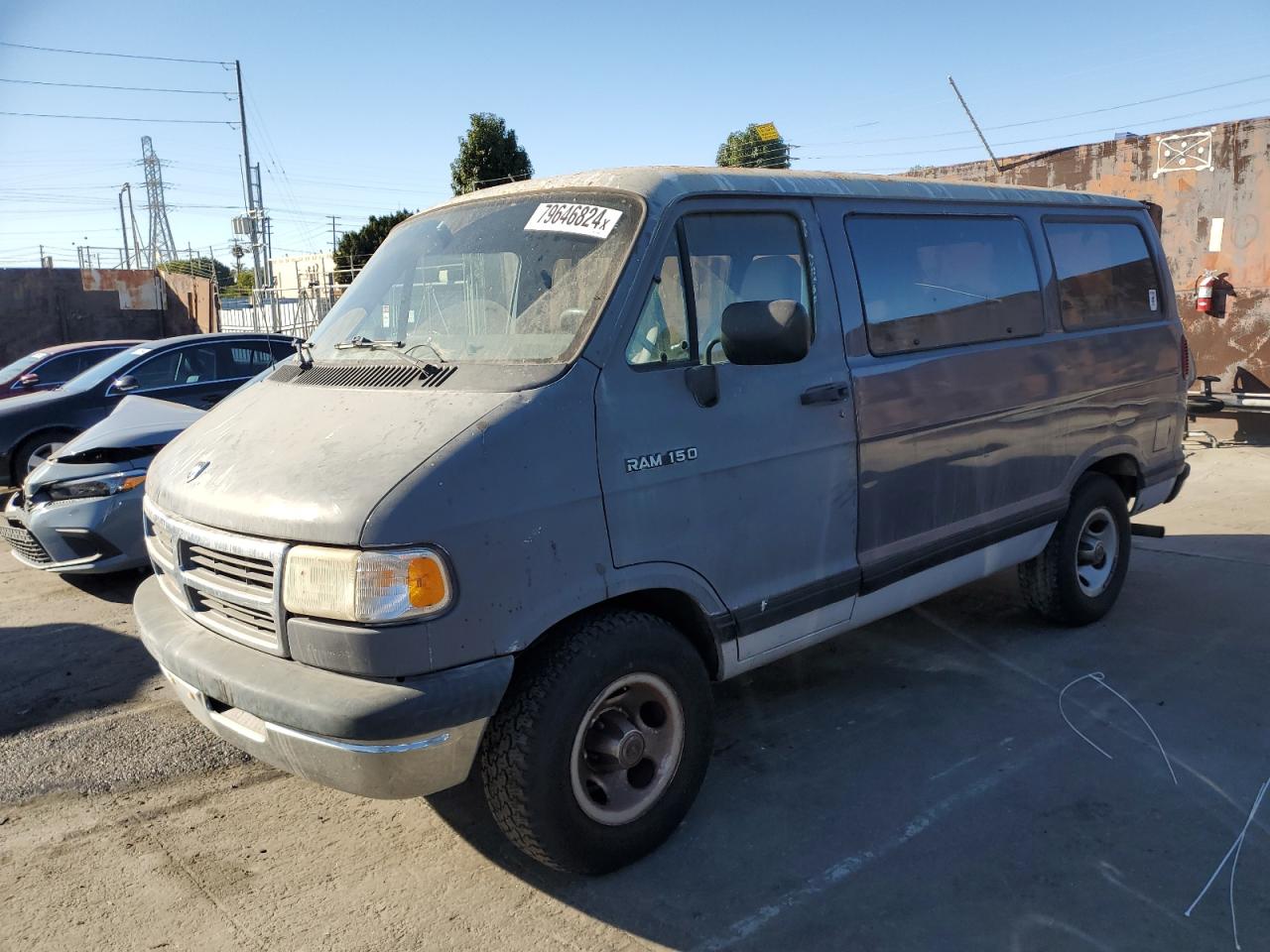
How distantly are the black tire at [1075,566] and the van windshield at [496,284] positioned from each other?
3116 mm

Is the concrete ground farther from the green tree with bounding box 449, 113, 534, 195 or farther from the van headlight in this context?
the green tree with bounding box 449, 113, 534, 195

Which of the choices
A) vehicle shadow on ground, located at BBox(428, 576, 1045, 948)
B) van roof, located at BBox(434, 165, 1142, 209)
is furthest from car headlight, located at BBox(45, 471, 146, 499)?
vehicle shadow on ground, located at BBox(428, 576, 1045, 948)

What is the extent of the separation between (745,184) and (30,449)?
26.6 feet

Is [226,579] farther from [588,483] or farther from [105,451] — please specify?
[105,451]

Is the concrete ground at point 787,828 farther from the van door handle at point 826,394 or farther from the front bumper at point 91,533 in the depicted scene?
the van door handle at point 826,394

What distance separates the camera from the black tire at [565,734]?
284cm

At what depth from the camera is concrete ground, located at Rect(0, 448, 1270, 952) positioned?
2.91m

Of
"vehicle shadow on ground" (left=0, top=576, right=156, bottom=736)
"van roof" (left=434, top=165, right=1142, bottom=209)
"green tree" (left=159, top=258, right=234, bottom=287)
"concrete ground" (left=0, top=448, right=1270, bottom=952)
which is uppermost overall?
"green tree" (left=159, top=258, right=234, bottom=287)

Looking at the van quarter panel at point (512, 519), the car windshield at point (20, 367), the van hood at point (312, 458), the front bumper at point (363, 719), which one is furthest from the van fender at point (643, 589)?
the car windshield at point (20, 367)

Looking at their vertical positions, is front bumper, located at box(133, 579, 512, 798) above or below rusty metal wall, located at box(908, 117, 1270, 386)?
below

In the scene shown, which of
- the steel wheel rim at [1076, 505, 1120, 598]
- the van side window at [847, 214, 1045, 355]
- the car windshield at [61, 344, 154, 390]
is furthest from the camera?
the car windshield at [61, 344, 154, 390]

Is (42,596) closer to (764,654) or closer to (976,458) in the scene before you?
(764,654)

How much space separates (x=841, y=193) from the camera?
397cm

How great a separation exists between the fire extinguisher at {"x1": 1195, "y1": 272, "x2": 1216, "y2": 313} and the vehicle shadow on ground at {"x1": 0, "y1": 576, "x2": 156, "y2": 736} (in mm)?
11863
